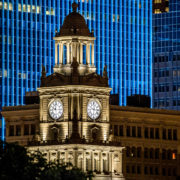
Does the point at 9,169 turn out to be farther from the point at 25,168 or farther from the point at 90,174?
the point at 90,174

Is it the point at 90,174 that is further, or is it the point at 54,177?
the point at 90,174

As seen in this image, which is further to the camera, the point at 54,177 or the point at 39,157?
the point at 39,157

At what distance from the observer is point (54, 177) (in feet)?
572

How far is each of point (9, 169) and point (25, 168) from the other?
265 cm

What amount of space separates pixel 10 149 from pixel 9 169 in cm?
313

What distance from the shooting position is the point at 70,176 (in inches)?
7087

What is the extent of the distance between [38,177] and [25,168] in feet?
11.3

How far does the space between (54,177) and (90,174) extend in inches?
548

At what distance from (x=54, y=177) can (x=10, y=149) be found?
31.1ft

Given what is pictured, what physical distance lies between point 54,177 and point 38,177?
637 centimetres

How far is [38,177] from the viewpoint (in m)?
180

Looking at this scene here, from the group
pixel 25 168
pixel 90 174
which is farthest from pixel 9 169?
pixel 90 174

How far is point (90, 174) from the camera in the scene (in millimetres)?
187250

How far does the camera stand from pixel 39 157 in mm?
186750
